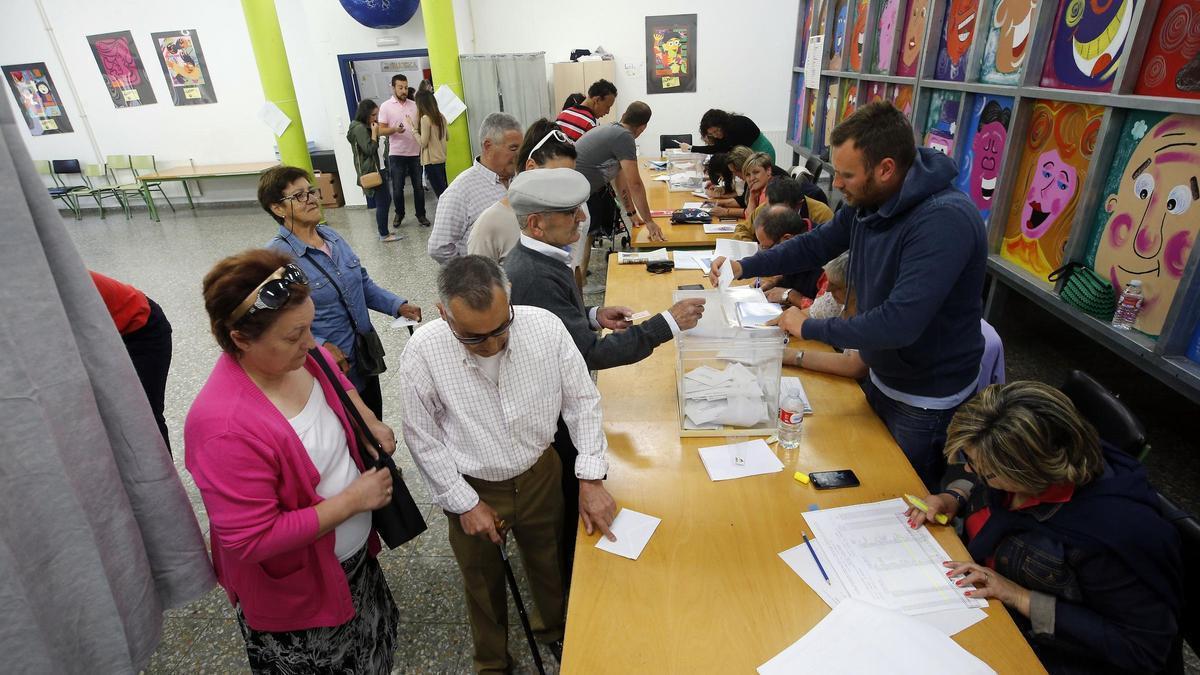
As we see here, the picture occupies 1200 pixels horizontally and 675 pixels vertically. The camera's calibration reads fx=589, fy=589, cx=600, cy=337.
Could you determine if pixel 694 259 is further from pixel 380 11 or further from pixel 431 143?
pixel 380 11

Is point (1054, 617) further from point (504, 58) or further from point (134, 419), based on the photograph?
point (504, 58)

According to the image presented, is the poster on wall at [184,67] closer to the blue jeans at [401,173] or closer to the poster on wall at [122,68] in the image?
the poster on wall at [122,68]

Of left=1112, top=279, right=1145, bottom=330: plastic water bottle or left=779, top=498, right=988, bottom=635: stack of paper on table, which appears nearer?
left=779, top=498, right=988, bottom=635: stack of paper on table

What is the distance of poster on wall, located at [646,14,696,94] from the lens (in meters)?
8.82

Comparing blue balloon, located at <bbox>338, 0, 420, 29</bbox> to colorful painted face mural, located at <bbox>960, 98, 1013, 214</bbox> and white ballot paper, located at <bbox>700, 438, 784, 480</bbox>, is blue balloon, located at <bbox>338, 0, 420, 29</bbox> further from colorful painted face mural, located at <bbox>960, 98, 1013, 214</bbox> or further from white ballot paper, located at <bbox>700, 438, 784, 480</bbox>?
white ballot paper, located at <bbox>700, 438, 784, 480</bbox>

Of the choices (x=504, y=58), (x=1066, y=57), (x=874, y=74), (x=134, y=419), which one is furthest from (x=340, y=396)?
(x=504, y=58)

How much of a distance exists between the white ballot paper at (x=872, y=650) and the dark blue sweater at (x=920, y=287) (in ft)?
2.84

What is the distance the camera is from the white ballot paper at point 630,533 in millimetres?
1573

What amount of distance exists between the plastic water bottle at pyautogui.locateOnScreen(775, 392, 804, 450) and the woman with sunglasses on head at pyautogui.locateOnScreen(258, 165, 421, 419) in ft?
5.29

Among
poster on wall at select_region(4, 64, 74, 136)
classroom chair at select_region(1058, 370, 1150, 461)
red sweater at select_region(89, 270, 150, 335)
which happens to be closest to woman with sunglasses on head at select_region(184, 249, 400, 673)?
red sweater at select_region(89, 270, 150, 335)

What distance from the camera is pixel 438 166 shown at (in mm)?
7996

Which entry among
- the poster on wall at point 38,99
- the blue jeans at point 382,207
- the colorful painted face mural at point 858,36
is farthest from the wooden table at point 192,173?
the colorful painted face mural at point 858,36

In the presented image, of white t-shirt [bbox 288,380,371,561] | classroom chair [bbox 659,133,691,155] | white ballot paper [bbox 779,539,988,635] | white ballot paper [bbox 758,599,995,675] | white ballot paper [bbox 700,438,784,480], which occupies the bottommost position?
white ballot paper [bbox 779,539,988,635]

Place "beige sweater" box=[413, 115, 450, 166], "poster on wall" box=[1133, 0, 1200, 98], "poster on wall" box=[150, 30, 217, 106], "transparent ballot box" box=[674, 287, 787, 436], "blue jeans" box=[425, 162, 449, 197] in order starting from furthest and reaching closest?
"poster on wall" box=[150, 30, 217, 106], "blue jeans" box=[425, 162, 449, 197], "beige sweater" box=[413, 115, 450, 166], "poster on wall" box=[1133, 0, 1200, 98], "transparent ballot box" box=[674, 287, 787, 436]
